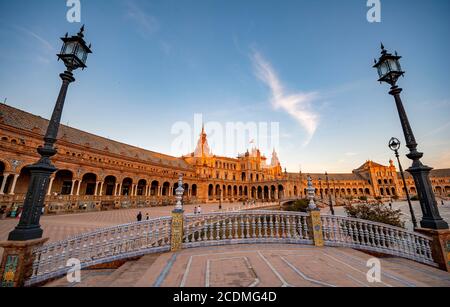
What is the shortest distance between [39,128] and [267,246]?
3380 cm

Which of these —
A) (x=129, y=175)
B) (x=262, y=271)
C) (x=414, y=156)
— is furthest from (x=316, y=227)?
(x=129, y=175)

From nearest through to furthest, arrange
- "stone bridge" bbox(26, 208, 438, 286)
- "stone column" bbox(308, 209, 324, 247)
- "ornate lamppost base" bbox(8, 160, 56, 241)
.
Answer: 1. "ornate lamppost base" bbox(8, 160, 56, 241)
2. "stone bridge" bbox(26, 208, 438, 286)
3. "stone column" bbox(308, 209, 324, 247)

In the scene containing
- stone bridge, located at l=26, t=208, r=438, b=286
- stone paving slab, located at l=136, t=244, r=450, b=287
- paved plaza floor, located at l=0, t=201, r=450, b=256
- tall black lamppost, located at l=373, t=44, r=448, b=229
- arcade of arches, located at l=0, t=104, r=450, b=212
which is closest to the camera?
stone paving slab, located at l=136, t=244, r=450, b=287

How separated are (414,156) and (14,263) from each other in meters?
9.81

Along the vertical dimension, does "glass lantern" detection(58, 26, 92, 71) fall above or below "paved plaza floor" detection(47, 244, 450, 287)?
above

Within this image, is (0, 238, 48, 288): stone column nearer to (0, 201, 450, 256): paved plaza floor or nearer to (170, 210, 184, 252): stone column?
(0, 201, 450, 256): paved plaza floor

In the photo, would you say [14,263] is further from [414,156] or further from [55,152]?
[414,156]

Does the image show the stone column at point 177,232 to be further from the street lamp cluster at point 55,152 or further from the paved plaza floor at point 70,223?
the paved plaza floor at point 70,223

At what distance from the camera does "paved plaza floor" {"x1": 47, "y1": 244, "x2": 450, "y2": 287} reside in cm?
316

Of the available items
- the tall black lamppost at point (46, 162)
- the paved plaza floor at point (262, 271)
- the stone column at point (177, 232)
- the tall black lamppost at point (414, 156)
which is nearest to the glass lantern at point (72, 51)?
the tall black lamppost at point (46, 162)

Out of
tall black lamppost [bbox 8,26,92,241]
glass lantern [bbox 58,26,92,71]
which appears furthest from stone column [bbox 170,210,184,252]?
glass lantern [bbox 58,26,92,71]

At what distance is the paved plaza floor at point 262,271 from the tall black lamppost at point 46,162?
1.33 meters

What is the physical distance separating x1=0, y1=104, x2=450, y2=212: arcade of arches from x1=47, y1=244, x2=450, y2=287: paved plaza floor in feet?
59.4
